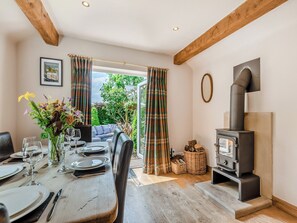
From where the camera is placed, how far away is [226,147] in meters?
2.21

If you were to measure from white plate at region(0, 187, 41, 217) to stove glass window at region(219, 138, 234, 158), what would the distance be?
2.17 metres

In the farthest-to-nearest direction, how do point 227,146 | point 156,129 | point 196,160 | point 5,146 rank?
point 156,129 → point 196,160 → point 227,146 → point 5,146

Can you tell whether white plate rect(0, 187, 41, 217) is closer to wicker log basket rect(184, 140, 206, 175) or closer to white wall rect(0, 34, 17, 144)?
white wall rect(0, 34, 17, 144)

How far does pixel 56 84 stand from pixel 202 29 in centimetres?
244

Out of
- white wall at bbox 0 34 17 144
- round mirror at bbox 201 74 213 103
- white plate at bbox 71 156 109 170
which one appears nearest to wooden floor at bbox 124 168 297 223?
white plate at bbox 71 156 109 170

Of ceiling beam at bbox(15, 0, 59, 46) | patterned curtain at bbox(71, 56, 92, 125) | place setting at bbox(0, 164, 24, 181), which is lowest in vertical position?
place setting at bbox(0, 164, 24, 181)

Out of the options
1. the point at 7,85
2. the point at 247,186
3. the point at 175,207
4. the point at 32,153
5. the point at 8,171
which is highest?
the point at 7,85

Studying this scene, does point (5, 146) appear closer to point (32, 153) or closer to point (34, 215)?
point (32, 153)

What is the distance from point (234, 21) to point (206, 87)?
141 centimetres

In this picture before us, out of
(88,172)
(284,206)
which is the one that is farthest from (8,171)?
(284,206)

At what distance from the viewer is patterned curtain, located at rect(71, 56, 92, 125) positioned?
8.21ft

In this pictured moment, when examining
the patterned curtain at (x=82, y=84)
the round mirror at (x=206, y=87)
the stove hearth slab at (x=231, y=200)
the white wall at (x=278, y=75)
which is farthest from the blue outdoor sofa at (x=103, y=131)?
the white wall at (x=278, y=75)

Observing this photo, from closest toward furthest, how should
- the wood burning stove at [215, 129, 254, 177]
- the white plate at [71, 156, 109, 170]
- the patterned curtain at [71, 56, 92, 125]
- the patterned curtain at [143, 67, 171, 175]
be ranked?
the white plate at [71, 156, 109, 170] → the wood burning stove at [215, 129, 254, 177] → the patterned curtain at [71, 56, 92, 125] → the patterned curtain at [143, 67, 171, 175]

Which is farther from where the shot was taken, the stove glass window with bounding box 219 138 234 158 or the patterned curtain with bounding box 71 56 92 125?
the patterned curtain with bounding box 71 56 92 125
